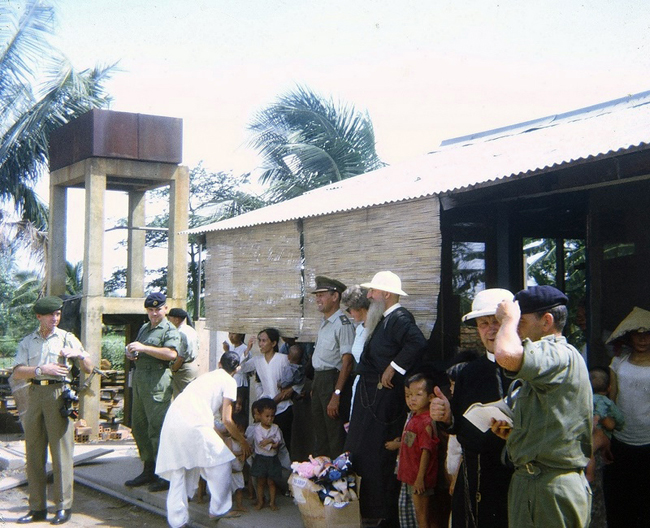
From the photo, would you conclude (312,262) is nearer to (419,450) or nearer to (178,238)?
(419,450)

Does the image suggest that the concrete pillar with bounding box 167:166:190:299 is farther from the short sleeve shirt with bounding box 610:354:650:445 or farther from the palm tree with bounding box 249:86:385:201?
the short sleeve shirt with bounding box 610:354:650:445

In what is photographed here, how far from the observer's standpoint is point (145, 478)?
26.6 ft

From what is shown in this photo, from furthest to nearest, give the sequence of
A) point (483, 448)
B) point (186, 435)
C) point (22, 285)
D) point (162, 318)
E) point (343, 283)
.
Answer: point (22, 285) < point (162, 318) < point (343, 283) < point (186, 435) < point (483, 448)

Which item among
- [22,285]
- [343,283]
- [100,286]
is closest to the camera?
[343,283]

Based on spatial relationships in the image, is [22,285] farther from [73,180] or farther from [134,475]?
[134,475]

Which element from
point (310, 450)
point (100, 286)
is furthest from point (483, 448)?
point (100, 286)

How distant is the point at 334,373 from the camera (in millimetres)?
6980

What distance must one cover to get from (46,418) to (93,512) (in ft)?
3.72

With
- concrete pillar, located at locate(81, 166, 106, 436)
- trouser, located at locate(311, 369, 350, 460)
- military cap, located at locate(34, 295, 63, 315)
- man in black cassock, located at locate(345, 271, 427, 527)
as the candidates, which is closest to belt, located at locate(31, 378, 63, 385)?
military cap, located at locate(34, 295, 63, 315)

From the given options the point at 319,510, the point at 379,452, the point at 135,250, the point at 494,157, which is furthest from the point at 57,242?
the point at 379,452

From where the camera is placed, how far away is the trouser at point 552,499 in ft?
10.9

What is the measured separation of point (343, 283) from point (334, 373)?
0.85 metres

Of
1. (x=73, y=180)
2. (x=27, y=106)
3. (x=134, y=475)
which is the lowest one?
(x=134, y=475)

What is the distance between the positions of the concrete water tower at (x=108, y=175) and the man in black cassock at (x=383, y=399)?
7356 millimetres
